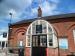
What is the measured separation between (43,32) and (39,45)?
1.94 meters

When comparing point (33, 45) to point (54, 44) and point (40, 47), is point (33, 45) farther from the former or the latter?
point (54, 44)

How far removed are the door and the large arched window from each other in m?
0.31

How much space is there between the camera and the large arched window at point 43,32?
855 inches

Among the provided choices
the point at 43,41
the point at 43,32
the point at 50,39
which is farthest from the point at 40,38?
the point at 50,39

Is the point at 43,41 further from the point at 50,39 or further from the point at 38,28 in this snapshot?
the point at 38,28

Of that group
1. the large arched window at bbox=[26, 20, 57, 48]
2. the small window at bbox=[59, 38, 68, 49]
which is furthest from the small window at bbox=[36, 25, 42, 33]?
the small window at bbox=[59, 38, 68, 49]

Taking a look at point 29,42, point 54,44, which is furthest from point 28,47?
point 54,44

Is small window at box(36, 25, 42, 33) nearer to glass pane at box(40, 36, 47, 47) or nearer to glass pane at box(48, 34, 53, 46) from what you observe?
glass pane at box(40, 36, 47, 47)

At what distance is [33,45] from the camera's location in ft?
74.7

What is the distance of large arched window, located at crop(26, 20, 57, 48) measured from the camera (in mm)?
21719

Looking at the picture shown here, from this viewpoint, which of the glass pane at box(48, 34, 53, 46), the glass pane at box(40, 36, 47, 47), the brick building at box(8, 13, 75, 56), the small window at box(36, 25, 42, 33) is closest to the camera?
the glass pane at box(48, 34, 53, 46)

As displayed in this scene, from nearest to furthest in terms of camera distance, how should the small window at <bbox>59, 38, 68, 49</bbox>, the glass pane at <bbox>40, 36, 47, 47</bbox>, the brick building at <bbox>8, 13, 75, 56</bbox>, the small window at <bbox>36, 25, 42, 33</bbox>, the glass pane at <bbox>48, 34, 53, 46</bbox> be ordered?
the glass pane at <bbox>48, 34, 53, 46</bbox> → the brick building at <bbox>8, 13, 75, 56</bbox> → the glass pane at <bbox>40, 36, 47, 47</bbox> → the small window at <bbox>36, 25, 42, 33</bbox> → the small window at <bbox>59, 38, 68, 49</bbox>

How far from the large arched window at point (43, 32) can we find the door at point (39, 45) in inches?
12.4

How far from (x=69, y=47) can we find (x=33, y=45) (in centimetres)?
508
